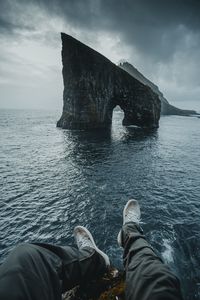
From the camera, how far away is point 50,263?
3.25 meters

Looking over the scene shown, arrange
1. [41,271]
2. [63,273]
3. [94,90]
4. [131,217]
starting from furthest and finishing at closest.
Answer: [94,90] < [131,217] < [63,273] < [41,271]

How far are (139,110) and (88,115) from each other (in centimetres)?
1251

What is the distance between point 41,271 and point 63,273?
3.38 ft

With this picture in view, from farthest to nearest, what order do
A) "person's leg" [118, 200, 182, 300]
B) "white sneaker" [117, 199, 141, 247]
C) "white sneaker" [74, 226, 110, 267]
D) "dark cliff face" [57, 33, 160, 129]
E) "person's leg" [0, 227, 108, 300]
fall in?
"dark cliff face" [57, 33, 160, 129], "white sneaker" [117, 199, 141, 247], "white sneaker" [74, 226, 110, 267], "person's leg" [118, 200, 182, 300], "person's leg" [0, 227, 108, 300]

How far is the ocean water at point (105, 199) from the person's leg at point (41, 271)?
3.99m

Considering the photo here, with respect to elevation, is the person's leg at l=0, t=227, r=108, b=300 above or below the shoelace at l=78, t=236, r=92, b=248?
above

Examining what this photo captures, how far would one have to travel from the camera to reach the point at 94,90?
4134 cm

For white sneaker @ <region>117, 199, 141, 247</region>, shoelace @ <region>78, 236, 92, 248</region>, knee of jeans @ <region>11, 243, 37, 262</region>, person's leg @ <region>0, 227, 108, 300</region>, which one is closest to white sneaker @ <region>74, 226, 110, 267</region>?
shoelace @ <region>78, 236, 92, 248</region>

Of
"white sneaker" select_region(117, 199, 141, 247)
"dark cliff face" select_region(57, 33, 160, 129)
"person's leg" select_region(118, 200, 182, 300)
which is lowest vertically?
"white sneaker" select_region(117, 199, 141, 247)

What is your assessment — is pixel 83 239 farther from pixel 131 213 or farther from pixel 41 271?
pixel 41 271

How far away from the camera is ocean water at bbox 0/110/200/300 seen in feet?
27.8

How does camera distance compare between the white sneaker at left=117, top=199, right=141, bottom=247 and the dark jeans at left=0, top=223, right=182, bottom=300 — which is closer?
the dark jeans at left=0, top=223, right=182, bottom=300

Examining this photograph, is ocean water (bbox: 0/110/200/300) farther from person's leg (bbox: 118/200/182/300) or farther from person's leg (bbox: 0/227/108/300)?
person's leg (bbox: 0/227/108/300)

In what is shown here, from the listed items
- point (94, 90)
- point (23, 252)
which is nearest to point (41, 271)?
point (23, 252)
